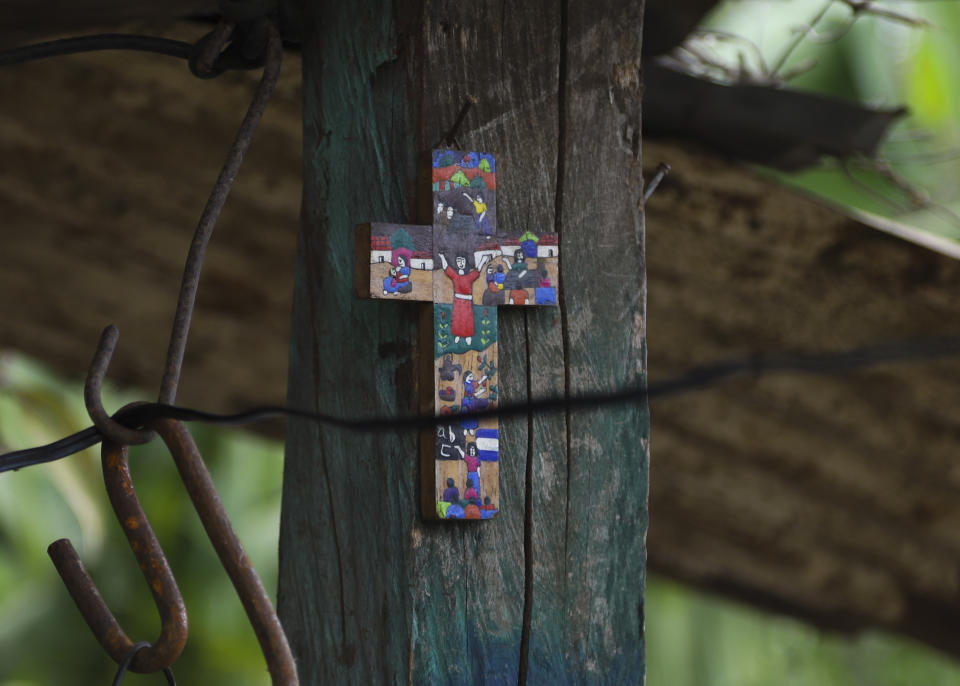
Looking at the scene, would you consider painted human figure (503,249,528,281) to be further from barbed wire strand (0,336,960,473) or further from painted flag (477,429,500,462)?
barbed wire strand (0,336,960,473)

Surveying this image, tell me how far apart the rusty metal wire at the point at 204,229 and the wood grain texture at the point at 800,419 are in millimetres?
614

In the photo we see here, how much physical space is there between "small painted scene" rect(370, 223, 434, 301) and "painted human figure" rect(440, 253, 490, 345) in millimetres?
19

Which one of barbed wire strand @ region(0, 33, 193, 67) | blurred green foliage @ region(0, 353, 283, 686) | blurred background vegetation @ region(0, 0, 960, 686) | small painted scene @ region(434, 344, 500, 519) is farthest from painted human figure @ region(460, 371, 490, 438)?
blurred green foliage @ region(0, 353, 283, 686)

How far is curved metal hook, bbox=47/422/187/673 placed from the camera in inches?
27.9

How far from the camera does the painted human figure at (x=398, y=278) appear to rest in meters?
0.84

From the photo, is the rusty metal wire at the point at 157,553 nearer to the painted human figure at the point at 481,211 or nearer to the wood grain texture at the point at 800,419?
the painted human figure at the point at 481,211

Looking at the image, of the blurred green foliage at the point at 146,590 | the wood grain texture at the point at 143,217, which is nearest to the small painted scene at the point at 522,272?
the wood grain texture at the point at 143,217

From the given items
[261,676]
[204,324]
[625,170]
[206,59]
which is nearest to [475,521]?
[625,170]

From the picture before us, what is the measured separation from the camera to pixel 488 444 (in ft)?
2.80

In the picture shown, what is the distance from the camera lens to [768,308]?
5.22ft

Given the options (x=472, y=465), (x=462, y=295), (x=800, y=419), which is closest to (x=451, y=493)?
(x=472, y=465)

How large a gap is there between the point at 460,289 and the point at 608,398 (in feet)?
1.00

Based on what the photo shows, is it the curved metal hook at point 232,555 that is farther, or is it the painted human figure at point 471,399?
the painted human figure at point 471,399

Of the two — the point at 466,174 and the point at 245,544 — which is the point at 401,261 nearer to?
the point at 466,174
